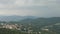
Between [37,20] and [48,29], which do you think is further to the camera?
[37,20]

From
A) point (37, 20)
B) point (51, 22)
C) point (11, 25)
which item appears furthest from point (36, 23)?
point (11, 25)

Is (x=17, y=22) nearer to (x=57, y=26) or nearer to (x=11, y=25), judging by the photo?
(x=11, y=25)

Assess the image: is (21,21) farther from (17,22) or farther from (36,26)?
(36,26)

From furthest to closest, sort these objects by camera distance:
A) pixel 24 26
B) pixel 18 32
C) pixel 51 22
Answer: pixel 51 22
pixel 24 26
pixel 18 32

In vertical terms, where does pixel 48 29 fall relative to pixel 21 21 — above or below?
below

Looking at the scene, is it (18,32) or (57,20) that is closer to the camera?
(18,32)

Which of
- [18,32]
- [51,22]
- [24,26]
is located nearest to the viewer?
[18,32]

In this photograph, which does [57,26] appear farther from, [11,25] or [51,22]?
[11,25]

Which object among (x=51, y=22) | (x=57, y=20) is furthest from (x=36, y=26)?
(x=57, y=20)
